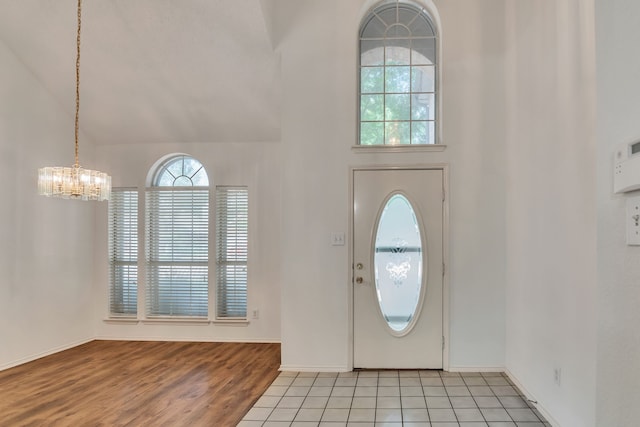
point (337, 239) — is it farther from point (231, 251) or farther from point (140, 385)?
point (140, 385)

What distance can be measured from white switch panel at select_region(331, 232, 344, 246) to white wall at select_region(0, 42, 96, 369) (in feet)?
10.3

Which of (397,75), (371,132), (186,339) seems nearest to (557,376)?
(371,132)

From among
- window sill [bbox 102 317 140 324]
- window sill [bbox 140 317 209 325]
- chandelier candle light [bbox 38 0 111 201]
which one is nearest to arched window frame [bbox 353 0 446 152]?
chandelier candle light [bbox 38 0 111 201]

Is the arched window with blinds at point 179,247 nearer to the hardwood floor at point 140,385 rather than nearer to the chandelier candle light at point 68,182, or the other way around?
the hardwood floor at point 140,385

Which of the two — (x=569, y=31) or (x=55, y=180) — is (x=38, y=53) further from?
(x=569, y=31)

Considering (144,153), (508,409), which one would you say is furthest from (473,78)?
(144,153)

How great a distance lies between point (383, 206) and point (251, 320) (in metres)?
2.24

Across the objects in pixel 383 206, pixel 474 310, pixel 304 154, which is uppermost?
pixel 304 154

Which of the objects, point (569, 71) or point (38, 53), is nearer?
point (569, 71)

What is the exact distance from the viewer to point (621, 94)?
1.10 meters

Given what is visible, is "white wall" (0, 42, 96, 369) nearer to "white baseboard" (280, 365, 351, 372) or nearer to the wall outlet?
"white baseboard" (280, 365, 351, 372)

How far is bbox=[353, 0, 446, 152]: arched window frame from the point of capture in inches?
164

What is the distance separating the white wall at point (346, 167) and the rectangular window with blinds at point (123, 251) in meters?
2.43

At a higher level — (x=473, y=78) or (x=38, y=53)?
(x=38, y=53)
